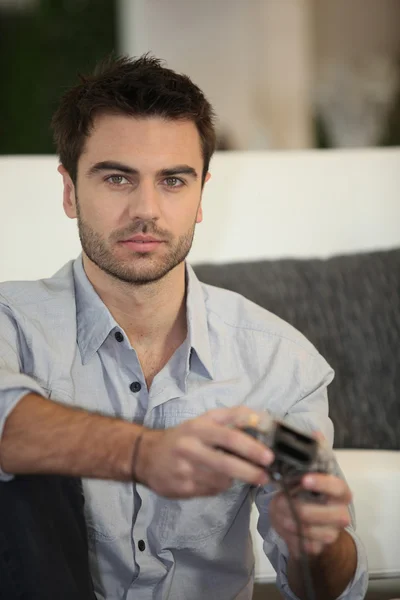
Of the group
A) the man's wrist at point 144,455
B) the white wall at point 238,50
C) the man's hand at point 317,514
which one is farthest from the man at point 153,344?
the white wall at point 238,50

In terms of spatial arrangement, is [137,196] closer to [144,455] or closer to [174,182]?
[174,182]

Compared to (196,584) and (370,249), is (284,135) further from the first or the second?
(196,584)

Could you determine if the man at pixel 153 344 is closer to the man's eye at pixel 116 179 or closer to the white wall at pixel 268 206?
the man's eye at pixel 116 179

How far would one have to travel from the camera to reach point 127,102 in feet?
4.47

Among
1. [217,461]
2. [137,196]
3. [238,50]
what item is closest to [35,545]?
[217,461]

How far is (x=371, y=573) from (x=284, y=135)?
138 inches

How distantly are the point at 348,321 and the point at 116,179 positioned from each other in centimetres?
67

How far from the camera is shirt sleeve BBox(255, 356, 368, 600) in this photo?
4.00 feet

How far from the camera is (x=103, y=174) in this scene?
54.1 inches

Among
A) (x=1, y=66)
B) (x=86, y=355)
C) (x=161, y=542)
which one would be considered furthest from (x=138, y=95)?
(x=1, y=66)

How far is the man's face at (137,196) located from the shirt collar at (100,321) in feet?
0.18

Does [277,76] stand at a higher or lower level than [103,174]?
higher

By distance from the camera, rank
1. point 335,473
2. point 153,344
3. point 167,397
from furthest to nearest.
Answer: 1. point 153,344
2. point 167,397
3. point 335,473

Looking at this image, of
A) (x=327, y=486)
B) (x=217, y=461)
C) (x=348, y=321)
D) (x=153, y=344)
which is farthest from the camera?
(x=348, y=321)
